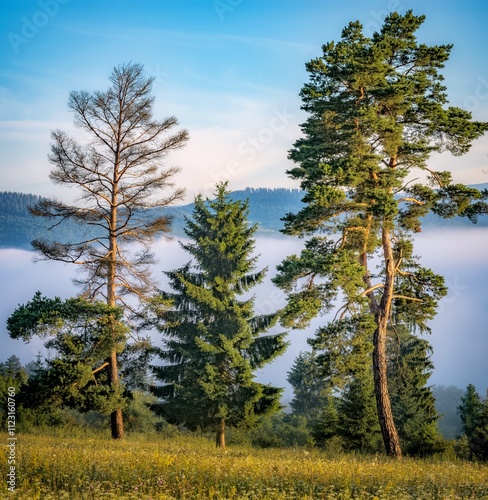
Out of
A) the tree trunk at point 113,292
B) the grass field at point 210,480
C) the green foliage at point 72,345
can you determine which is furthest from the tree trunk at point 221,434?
the grass field at point 210,480

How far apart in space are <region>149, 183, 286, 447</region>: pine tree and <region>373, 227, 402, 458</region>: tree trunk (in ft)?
18.1

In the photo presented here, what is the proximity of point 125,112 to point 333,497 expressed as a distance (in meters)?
19.4

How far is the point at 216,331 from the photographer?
24.3m

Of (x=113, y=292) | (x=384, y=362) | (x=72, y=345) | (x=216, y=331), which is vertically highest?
(x=113, y=292)

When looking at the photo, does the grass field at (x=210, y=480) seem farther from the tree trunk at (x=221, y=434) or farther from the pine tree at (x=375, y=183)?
the tree trunk at (x=221, y=434)

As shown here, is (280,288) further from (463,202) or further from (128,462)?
(128,462)

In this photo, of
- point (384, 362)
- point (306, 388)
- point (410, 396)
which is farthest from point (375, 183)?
point (306, 388)

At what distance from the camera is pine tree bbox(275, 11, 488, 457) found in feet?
61.8

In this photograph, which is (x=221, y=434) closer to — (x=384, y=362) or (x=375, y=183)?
(x=384, y=362)

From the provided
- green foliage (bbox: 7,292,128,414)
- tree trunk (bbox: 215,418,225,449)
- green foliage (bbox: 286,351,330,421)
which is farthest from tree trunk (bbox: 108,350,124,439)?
green foliage (bbox: 286,351,330,421)

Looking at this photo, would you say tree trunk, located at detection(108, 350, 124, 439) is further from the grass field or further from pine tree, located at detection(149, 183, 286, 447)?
the grass field

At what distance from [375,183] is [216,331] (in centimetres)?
967

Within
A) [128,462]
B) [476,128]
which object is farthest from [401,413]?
[128,462]

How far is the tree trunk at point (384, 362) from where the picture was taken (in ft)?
63.1
